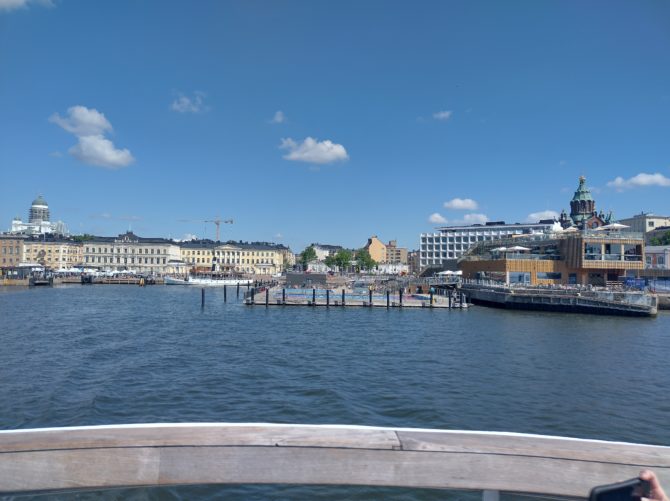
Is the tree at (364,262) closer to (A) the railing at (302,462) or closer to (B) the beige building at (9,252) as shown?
(B) the beige building at (9,252)

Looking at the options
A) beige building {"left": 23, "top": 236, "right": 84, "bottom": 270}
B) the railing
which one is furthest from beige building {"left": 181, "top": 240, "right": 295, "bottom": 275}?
the railing

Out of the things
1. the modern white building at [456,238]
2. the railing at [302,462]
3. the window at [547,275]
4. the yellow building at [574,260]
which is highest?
the modern white building at [456,238]

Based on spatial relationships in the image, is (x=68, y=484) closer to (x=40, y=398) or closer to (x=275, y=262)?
(x=40, y=398)

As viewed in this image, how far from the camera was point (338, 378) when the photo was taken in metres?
18.9

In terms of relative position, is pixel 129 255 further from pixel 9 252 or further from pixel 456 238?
pixel 456 238

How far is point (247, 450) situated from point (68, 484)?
1.14m

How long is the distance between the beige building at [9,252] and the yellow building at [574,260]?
12119 cm

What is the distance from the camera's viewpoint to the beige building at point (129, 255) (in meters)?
146

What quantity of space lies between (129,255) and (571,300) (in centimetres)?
13117

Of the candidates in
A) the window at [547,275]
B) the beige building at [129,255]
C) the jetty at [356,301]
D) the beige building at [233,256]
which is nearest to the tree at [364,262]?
the beige building at [233,256]

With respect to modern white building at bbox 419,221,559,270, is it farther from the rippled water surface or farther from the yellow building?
the rippled water surface

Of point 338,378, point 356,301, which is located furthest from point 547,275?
point 338,378

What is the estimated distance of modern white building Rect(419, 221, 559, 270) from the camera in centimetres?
14838

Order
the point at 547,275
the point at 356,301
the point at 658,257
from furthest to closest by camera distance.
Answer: the point at 658,257
the point at 547,275
the point at 356,301
